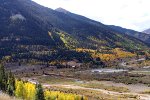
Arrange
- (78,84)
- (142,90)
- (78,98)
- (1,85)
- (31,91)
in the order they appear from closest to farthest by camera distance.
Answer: (1,85)
(31,91)
(78,98)
(142,90)
(78,84)

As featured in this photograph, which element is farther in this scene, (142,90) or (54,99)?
(142,90)

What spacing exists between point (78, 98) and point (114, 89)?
202ft

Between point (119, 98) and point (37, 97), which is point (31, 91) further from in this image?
point (119, 98)

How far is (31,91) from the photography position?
112625 mm

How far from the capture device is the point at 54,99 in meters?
109

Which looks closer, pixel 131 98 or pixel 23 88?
pixel 23 88

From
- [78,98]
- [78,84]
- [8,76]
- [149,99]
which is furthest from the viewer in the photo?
[78,84]

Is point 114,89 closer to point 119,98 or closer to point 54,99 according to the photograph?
point 119,98

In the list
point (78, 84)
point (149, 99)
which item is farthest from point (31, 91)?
point (78, 84)

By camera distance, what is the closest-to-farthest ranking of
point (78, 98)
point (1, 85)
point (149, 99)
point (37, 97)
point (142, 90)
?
point (37, 97) → point (1, 85) → point (78, 98) → point (149, 99) → point (142, 90)

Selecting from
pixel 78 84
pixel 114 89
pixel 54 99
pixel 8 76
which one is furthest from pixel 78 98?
pixel 78 84

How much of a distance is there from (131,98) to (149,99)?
7171mm

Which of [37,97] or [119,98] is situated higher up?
[37,97]

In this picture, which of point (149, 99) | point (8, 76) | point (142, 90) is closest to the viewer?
point (8, 76)
